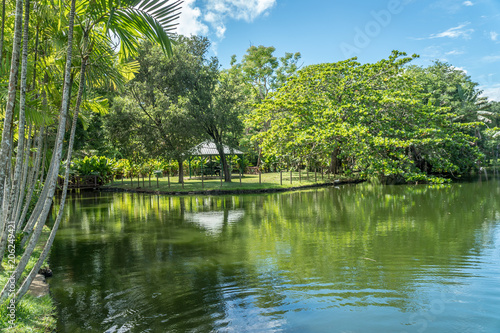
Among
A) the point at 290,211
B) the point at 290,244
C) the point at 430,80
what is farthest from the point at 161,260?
the point at 430,80

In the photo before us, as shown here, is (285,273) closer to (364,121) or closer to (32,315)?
(32,315)

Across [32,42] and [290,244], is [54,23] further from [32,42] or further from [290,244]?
[290,244]

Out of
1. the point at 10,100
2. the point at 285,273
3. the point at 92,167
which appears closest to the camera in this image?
the point at 10,100

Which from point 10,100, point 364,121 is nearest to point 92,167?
point 364,121

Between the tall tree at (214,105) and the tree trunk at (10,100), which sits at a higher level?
the tall tree at (214,105)

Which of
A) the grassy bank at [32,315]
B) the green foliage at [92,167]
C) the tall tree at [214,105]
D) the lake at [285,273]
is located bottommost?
the lake at [285,273]

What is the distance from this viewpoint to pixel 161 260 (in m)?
6.97

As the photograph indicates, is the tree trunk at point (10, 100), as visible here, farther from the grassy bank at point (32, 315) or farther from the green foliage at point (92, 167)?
the green foliage at point (92, 167)

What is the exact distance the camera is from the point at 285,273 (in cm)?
587

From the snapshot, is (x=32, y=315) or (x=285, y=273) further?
(x=285, y=273)

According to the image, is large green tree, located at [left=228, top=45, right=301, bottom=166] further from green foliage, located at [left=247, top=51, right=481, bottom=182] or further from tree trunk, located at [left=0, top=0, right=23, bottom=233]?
tree trunk, located at [left=0, top=0, right=23, bottom=233]

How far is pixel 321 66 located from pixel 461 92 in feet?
57.1

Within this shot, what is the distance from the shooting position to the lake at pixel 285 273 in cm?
430

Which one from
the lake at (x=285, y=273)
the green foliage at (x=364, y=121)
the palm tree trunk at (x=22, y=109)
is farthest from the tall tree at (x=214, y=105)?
the palm tree trunk at (x=22, y=109)
